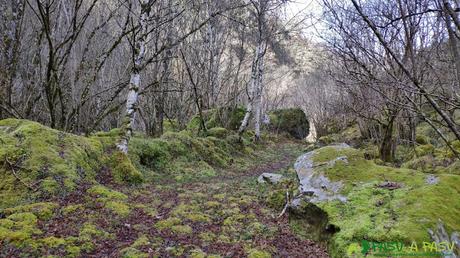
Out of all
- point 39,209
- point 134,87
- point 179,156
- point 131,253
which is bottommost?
point 131,253

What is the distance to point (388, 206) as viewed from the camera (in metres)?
4.36

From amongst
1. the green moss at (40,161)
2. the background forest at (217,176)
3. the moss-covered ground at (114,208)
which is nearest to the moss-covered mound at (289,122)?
the background forest at (217,176)

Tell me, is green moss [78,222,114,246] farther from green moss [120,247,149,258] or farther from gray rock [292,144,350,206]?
gray rock [292,144,350,206]

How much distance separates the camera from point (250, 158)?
12.7 m

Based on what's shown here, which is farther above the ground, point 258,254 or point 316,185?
point 316,185

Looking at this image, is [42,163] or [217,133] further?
[217,133]

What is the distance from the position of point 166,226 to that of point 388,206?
308 centimetres

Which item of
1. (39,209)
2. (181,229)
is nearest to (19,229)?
(39,209)

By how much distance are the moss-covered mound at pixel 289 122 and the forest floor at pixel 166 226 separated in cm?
1679

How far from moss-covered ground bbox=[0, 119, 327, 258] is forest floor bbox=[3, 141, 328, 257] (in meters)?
0.01

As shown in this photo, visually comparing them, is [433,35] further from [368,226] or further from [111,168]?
[111,168]

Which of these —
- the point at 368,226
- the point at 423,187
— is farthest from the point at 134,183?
the point at 423,187

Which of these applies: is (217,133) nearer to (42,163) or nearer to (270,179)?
→ (270,179)

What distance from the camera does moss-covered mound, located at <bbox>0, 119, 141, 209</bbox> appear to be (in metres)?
4.97
